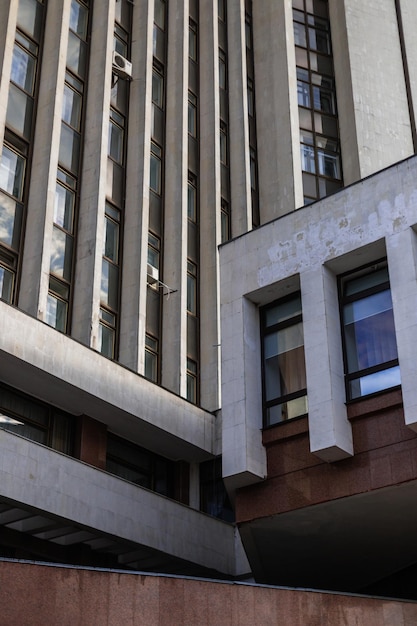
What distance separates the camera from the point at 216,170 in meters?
34.1

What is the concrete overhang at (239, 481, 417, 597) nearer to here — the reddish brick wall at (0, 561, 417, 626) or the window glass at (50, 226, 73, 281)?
the reddish brick wall at (0, 561, 417, 626)

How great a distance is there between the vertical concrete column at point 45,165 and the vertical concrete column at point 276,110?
11037mm

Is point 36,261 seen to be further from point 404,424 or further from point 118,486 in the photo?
point 404,424

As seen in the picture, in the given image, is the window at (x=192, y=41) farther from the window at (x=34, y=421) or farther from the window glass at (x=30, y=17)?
the window at (x=34, y=421)

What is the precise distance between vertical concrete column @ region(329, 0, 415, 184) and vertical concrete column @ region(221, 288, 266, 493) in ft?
57.7

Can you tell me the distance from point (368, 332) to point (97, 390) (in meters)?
7.43

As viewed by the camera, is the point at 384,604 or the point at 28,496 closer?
the point at 384,604

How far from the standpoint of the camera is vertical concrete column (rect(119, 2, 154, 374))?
91.7 feet

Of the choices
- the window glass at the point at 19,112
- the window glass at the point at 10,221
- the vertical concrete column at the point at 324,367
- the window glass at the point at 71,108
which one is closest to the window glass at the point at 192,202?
the window glass at the point at 71,108

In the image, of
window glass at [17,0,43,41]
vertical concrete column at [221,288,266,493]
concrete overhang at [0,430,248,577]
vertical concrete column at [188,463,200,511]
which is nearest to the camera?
vertical concrete column at [221,288,266,493]

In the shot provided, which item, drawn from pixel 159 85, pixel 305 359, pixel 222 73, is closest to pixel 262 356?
pixel 305 359

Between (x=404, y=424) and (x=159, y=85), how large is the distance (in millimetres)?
19117

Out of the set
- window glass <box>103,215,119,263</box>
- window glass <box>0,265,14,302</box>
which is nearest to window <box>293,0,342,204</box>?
window glass <box>103,215,119,263</box>

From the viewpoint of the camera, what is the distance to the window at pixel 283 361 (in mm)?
20594
